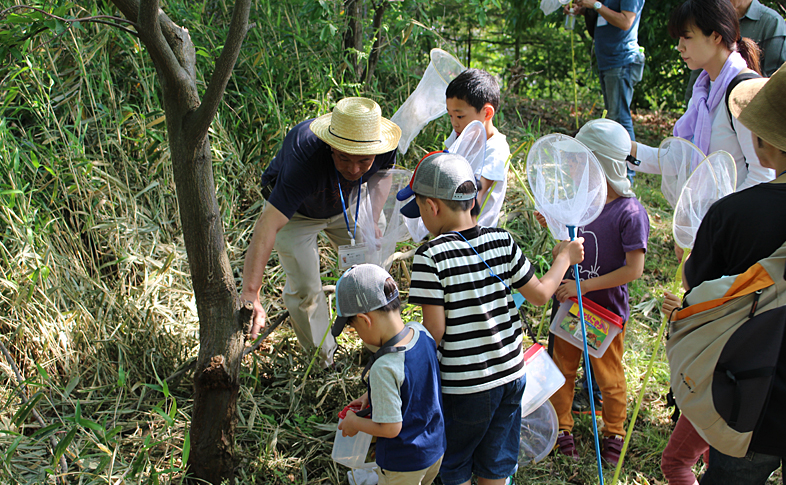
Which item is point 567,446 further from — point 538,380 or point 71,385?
point 71,385

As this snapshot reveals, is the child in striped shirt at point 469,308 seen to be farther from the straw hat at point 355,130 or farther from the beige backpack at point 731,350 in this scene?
the straw hat at point 355,130

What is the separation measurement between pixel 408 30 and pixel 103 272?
260cm

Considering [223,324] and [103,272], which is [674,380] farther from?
[103,272]

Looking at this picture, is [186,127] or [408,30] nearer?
[186,127]

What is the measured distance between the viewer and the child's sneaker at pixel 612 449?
228 centimetres

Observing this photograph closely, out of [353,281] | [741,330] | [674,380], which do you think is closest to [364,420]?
[353,281]

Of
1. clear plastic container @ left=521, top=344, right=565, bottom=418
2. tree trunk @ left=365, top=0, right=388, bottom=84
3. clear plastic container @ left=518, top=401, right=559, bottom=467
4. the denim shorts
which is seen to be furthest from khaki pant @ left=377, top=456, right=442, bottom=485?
tree trunk @ left=365, top=0, right=388, bottom=84

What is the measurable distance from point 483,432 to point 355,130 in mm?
1293

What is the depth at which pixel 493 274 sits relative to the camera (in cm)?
169

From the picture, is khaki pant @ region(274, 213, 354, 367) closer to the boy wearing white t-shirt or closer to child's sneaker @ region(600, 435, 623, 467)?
the boy wearing white t-shirt

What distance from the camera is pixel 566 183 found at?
6.26 feet

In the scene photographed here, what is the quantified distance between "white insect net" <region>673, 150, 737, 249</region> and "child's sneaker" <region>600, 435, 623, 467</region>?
0.93 metres

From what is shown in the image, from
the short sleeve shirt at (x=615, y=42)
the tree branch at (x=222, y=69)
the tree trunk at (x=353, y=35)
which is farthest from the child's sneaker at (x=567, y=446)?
the short sleeve shirt at (x=615, y=42)

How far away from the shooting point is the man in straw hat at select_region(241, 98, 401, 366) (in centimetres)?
222
